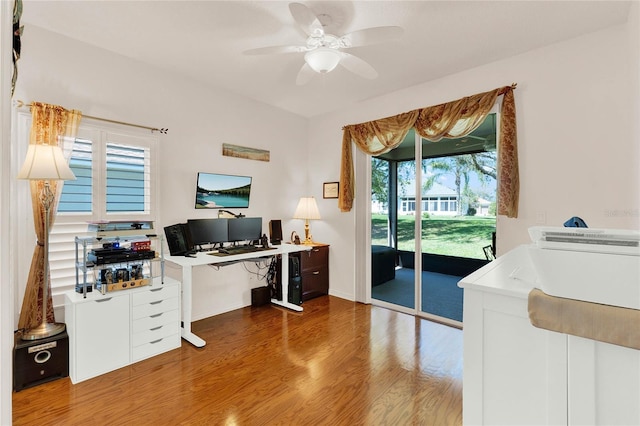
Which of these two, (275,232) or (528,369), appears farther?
(275,232)

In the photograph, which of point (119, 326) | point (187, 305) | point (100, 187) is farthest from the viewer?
point (187, 305)

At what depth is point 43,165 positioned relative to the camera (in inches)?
79.0

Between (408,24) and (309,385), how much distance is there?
2.78 meters

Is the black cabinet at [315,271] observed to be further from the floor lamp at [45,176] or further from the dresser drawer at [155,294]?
the floor lamp at [45,176]

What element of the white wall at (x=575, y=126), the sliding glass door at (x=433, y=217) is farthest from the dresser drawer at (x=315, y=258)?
the white wall at (x=575, y=126)

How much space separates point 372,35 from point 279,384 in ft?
8.08

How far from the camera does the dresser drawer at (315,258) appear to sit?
392 cm

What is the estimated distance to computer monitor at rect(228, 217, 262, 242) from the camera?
11.2 ft

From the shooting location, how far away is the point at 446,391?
2.03 meters

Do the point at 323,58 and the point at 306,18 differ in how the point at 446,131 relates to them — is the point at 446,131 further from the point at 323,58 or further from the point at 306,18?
the point at 306,18

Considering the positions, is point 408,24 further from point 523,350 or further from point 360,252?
point 360,252

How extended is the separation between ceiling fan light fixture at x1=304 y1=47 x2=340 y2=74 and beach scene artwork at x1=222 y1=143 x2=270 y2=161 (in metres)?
1.75

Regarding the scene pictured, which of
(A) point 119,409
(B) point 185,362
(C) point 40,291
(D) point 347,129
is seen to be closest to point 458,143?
(D) point 347,129

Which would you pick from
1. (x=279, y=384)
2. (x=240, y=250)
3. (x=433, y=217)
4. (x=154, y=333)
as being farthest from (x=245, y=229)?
(x=433, y=217)
